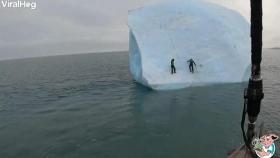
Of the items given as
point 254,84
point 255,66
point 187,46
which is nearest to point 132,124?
point 254,84

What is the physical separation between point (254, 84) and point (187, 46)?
2534cm

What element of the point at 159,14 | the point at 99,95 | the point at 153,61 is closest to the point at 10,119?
the point at 99,95

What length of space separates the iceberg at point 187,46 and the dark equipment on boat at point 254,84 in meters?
21.3

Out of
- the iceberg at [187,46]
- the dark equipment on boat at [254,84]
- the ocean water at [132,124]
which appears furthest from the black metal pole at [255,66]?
the iceberg at [187,46]

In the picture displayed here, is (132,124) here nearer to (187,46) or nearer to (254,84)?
(254,84)

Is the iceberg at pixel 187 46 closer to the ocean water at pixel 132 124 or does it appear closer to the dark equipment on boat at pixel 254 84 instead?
the ocean water at pixel 132 124

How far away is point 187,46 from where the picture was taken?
96.2ft

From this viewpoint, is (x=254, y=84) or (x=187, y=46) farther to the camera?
(x=187, y=46)

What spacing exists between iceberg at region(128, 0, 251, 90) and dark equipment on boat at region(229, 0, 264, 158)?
21.3m

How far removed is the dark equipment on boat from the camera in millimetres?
4098

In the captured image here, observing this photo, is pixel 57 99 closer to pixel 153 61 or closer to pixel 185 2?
pixel 153 61

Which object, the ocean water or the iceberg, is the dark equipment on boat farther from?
the iceberg

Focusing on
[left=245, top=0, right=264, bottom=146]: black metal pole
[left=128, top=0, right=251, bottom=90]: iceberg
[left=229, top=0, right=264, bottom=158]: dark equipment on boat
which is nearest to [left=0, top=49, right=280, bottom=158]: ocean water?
[left=128, top=0, right=251, bottom=90]: iceberg

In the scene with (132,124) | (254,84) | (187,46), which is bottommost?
(132,124)
